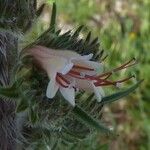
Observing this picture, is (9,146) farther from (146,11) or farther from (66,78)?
(146,11)

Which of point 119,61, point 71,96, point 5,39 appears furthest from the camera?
point 119,61

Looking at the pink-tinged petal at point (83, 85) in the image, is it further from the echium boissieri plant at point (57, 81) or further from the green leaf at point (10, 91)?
the green leaf at point (10, 91)

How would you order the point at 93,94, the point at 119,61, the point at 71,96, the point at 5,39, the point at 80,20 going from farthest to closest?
the point at 80,20
the point at 119,61
the point at 93,94
the point at 5,39
the point at 71,96

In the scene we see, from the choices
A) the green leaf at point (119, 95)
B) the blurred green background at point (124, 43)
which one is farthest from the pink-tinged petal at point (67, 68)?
the blurred green background at point (124, 43)

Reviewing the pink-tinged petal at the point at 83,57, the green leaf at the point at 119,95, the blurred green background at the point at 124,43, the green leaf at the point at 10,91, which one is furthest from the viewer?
the blurred green background at the point at 124,43

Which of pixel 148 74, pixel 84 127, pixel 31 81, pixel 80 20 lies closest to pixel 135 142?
pixel 148 74

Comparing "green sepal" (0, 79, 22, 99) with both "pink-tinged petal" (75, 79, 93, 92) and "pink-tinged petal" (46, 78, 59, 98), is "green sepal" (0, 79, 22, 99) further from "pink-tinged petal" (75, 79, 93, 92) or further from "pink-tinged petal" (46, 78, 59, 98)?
"pink-tinged petal" (75, 79, 93, 92)

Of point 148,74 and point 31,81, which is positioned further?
point 148,74

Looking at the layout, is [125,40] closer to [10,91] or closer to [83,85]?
[83,85]
